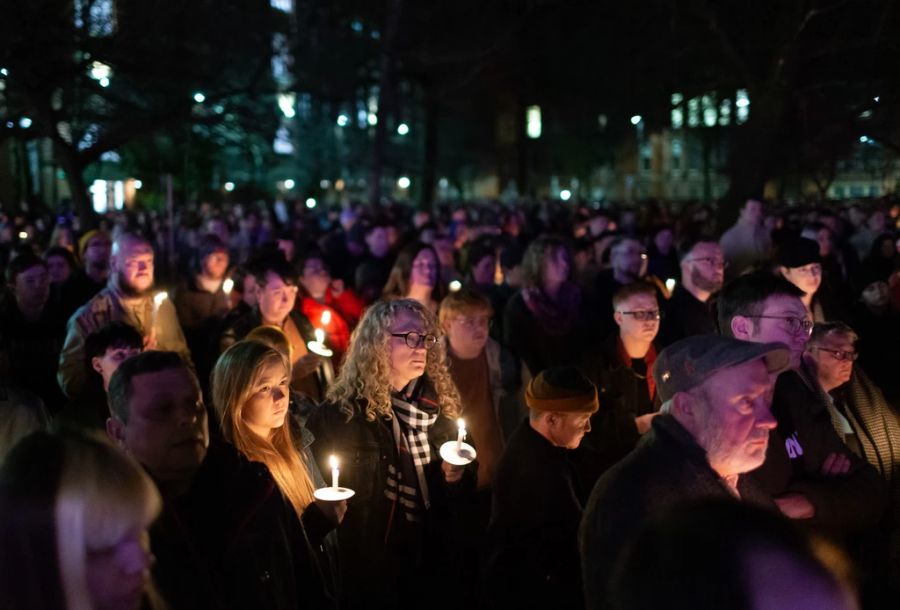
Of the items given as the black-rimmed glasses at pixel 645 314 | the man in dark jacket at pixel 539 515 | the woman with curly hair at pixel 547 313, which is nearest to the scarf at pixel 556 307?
the woman with curly hair at pixel 547 313

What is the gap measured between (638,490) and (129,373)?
1554mm

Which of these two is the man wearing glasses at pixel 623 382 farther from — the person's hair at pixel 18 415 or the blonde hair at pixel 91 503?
the blonde hair at pixel 91 503

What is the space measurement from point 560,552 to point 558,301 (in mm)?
3695

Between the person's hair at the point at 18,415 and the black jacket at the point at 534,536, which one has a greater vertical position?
the person's hair at the point at 18,415

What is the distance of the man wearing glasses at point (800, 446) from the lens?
11.7ft

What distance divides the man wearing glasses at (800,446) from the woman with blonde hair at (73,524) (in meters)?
2.35

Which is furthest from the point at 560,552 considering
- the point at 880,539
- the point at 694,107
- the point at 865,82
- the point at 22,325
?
the point at 694,107

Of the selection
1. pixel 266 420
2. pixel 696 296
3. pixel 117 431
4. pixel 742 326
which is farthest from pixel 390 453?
pixel 696 296

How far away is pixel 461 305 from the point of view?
18.8 feet

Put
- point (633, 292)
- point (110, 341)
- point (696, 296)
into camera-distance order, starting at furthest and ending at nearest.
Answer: point (696, 296)
point (633, 292)
point (110, 341)

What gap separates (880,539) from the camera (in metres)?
4.49

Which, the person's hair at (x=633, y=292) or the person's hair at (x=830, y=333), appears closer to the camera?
the person's hair at (x=830, y=333)

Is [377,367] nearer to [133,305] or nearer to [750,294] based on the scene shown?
[750,294]

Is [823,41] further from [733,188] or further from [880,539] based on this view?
[880,539]
